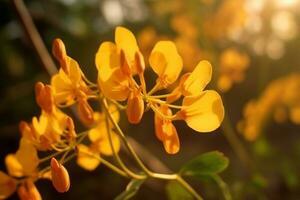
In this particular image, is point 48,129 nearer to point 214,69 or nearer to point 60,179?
point 60,179

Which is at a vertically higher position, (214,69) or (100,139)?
(100,139)

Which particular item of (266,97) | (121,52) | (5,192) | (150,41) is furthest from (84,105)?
(150,41)

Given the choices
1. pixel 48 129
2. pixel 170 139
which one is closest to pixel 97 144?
pixel 48 129

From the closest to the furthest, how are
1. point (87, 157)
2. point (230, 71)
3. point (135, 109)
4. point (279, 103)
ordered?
point (135, 109) < point (87, 157) < point (230, 71) < point (279, 103)

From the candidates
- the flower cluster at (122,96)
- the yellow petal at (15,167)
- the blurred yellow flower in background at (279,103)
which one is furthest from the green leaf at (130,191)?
the blurred yellow flower in background at (279,103)

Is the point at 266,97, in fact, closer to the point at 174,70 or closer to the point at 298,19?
the point at 174,70

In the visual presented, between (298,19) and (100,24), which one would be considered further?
(100,24)

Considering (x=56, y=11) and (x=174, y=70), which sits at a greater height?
(x=174, y=70)
